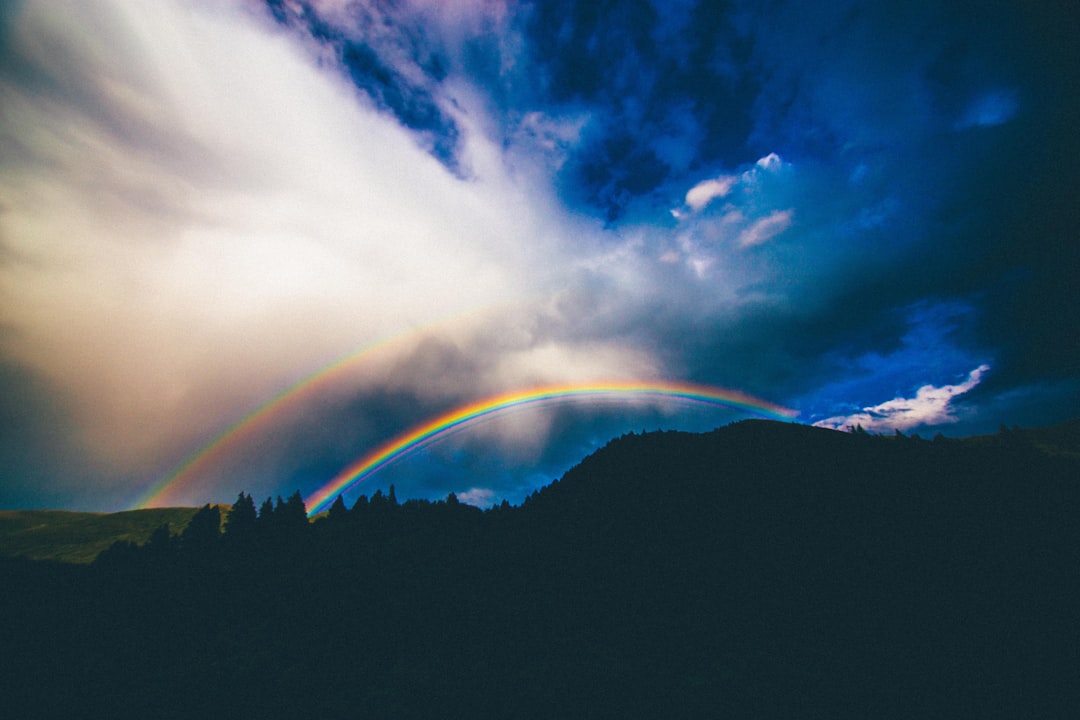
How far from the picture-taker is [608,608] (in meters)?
91.2

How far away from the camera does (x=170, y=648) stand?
72562mm

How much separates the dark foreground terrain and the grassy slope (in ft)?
66.0

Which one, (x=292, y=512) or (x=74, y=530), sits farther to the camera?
(x=74, y=530)

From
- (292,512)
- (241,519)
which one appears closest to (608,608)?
(292,512)

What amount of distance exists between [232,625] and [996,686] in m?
125

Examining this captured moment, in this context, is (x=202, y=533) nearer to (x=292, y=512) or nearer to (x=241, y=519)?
(x=241, y=519)

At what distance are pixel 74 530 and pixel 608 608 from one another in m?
204

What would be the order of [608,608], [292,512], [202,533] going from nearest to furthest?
1. [608,608]
2. [202,533]
3. [292,512]

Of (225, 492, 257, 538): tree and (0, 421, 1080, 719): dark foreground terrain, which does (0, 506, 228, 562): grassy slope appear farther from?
(225, 492, 257, 538): tree

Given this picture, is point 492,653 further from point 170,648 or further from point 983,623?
point 983,623

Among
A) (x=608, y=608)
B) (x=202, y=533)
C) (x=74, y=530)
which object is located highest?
(x=74, y=530)

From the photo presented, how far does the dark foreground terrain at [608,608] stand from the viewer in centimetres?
5462

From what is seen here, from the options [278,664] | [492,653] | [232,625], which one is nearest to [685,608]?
[492,653]

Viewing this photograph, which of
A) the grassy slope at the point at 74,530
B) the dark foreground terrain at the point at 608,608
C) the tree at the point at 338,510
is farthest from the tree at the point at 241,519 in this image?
the grassy slope at the point at 74,530
